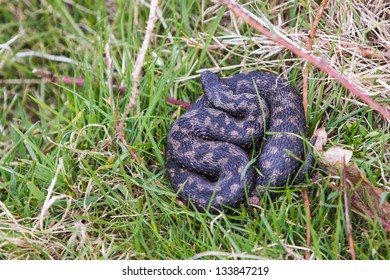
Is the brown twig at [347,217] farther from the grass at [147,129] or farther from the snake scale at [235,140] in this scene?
the snake scale at [235,140]

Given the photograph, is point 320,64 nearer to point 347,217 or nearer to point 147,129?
point 347,217

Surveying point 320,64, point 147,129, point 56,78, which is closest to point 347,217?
point 320,64

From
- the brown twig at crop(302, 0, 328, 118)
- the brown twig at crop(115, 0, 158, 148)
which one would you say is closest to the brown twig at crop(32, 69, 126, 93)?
the brown twig at crop(115, 0, 158, 148)

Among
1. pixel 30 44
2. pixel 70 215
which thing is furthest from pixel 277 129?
pixel 30 44

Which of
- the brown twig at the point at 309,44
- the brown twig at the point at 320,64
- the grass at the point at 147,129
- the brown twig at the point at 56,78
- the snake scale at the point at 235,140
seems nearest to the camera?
the brown twig at the point at 320,64

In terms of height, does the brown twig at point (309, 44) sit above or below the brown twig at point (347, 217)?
above

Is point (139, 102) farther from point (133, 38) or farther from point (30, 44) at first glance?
point (30, 44)

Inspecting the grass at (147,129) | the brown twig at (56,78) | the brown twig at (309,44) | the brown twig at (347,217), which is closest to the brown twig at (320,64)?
the brown twig at (347,217)
